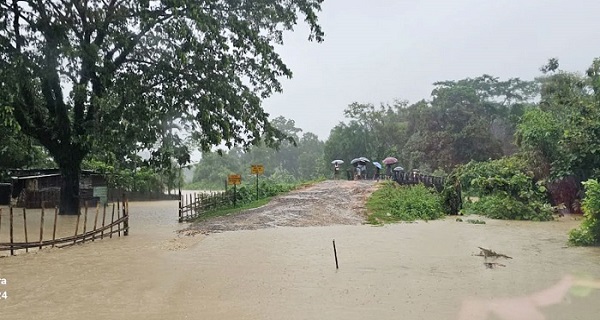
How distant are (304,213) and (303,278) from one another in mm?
9541

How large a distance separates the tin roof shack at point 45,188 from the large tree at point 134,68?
5417mm

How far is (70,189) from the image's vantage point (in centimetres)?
1931

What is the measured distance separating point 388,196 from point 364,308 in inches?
566

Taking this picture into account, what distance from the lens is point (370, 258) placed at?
1103 centimetres

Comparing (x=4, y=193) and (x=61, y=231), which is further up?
(x=4, y=193)

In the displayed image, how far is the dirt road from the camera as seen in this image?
16562 mm

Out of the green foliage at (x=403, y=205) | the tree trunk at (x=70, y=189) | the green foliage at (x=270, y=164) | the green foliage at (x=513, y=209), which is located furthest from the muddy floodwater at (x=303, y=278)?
the green foliage at (x=270, y=164)

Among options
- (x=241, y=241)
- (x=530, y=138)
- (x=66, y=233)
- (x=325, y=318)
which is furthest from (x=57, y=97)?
(x=530, y=138)

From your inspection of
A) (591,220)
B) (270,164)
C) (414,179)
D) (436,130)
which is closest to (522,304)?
(591,220)

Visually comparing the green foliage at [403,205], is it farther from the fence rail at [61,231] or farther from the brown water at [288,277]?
the fence rail at [61,231]

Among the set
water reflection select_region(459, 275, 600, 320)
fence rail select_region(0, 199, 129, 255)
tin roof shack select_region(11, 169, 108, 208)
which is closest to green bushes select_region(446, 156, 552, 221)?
water reflection select_region(459, 275, 600, 320)

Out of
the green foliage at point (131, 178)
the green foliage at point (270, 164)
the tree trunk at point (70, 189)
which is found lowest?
the tree trunk at point (70, 189)

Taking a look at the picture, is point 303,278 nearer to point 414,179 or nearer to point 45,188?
point 414,179

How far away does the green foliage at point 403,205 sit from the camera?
1875cm
